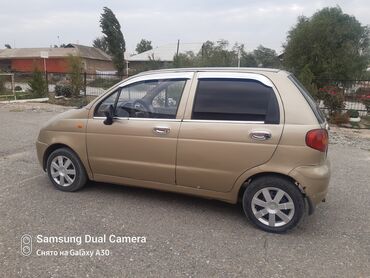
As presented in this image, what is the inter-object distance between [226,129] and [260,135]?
0.36 m

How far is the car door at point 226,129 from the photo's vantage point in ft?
11.1

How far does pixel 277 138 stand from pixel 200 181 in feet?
3.18

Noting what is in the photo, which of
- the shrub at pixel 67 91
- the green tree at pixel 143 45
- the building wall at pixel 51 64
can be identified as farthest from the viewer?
the green tree at pixel 143 45

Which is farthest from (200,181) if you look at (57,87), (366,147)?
(57,87)

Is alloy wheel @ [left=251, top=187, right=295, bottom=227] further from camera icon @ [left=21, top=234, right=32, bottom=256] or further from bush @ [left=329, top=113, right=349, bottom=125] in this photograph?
bush @ [left=329, top=113, right=349, bottom=125]

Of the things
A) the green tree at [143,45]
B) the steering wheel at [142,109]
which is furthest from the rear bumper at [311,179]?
the green tree at [143,45]

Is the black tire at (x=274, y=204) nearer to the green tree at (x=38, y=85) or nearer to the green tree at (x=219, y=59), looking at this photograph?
the green tree at (x=38, y=85)

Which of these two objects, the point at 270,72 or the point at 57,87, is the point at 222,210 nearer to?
the point at 270,72

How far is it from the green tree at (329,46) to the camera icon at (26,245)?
29.2 m

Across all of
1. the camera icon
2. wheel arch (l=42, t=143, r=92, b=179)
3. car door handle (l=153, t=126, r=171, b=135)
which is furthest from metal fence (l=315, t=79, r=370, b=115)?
the camera icon

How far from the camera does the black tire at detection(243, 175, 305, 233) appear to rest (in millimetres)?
3367

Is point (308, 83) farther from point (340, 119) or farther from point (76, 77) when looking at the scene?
point (76, 77)

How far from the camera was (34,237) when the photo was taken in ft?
10.8

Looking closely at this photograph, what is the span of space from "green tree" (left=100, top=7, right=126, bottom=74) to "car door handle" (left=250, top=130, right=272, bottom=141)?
143 ft
